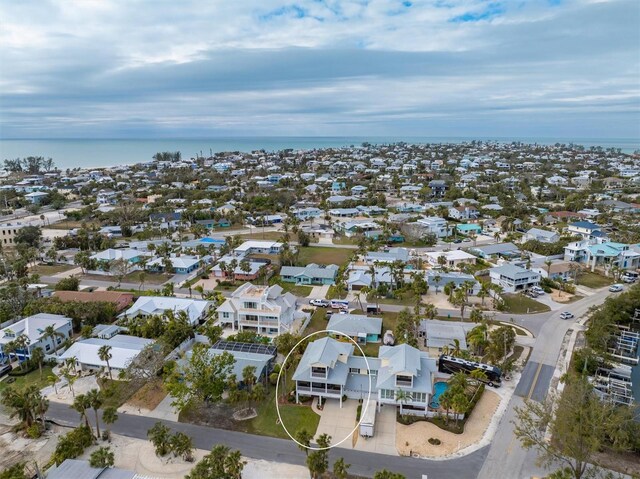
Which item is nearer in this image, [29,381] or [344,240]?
[29,381]

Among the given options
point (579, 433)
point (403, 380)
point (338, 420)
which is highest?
point (579, 433)

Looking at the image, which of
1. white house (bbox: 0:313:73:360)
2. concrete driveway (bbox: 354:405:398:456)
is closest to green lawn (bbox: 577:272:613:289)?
concrete driveway (bbox: 354:405:398:456)

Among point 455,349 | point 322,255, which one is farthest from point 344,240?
point 455,349

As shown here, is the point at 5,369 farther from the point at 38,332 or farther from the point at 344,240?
the point at 344,240

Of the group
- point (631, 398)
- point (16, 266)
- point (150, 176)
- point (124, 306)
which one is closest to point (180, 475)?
point (124, 306)

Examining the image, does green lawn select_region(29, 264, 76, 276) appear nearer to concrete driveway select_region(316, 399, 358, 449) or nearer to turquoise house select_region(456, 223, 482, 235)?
concrete driveway select_region(316, 399, 358, 449)

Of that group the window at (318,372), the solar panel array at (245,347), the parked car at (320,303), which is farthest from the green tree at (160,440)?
the parked car at (320,303)

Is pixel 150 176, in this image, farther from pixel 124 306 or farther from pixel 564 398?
pixel 564 398
